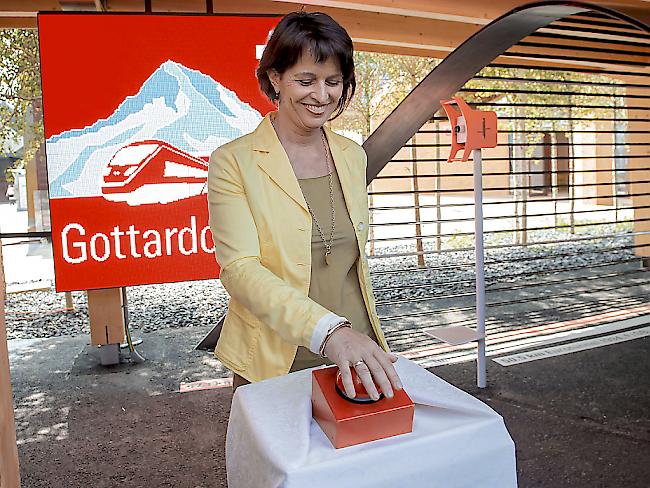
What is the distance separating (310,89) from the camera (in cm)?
→ 133

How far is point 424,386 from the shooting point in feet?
3.44

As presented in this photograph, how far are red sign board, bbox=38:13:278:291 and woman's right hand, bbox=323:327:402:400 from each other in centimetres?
298

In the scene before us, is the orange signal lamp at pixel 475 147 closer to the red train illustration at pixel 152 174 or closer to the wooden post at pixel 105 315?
the red train illustration at pixel 152 174

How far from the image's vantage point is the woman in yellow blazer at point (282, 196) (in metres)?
1.29

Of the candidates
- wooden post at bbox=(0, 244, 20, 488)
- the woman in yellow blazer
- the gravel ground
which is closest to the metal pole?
the gravel ground

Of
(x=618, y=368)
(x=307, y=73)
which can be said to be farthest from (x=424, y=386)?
(x=618, y=368)

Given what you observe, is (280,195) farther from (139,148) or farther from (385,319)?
(385,319)

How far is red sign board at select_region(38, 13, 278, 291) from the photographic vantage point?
3717 millimetres

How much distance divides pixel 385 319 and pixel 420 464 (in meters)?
4.51

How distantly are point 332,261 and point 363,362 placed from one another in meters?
0.48

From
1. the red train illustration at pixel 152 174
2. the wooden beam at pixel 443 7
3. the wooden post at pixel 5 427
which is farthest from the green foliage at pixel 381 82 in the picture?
the wooden post at pixel 5 427

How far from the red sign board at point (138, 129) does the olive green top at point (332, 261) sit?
2591 millimetres

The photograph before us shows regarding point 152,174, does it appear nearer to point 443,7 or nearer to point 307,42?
point 307,42

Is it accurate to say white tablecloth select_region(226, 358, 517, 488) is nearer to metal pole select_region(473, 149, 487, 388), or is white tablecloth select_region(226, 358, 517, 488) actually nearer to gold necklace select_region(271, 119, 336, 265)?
gold necklace select_region(271, 119, 336, 265)
